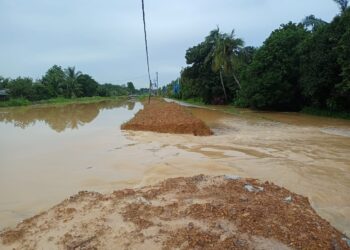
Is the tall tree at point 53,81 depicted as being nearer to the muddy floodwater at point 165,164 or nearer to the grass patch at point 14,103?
the grass patch at point 14,103

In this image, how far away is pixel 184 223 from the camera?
14.0 feet

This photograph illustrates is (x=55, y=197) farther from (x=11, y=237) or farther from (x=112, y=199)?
(x=11, y=237)

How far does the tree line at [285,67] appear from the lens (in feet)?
65.4

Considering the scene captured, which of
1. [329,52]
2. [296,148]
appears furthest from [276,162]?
[329,52]

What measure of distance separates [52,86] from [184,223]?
59025mm

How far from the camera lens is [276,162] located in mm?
8703

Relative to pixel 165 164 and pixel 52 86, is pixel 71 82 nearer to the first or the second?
pixel 52 86

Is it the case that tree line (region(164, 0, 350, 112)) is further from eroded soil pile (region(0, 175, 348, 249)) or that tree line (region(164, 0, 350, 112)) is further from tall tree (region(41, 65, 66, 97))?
tall tree (region(41, 65, 66, 97))

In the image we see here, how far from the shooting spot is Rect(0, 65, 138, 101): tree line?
51531 mm

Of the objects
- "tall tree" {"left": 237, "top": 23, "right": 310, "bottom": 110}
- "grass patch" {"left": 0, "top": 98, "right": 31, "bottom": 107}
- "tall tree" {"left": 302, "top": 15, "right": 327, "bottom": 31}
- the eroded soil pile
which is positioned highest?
"tall tree" {"left": 302, "top": 15, "right": 327, "bottom": 31}

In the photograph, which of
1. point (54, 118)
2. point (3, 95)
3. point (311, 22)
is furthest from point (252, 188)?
point (3, 95)

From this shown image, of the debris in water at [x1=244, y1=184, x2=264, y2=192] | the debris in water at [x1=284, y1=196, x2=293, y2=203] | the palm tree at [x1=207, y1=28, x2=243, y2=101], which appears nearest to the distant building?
the palm tree at [x1=207, y1=28, x2=243, y2=101]

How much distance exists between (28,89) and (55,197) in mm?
50766

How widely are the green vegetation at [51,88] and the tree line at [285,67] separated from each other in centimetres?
2448
